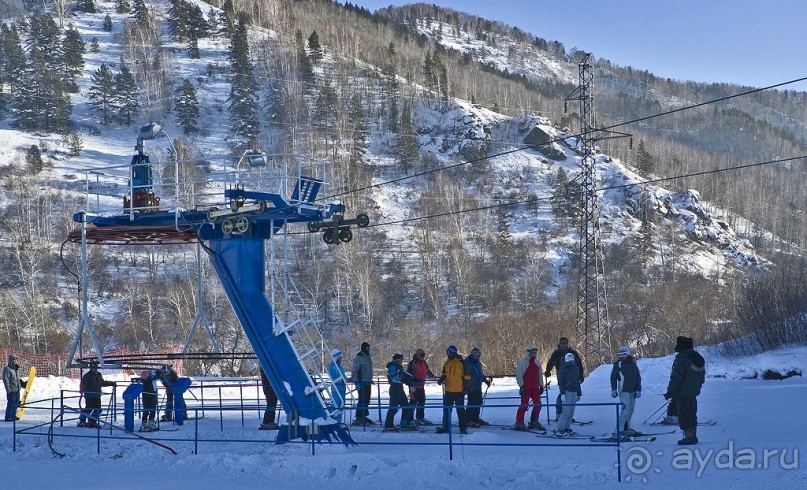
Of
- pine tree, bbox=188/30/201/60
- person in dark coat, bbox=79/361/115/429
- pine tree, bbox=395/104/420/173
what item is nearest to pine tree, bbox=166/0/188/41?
pine tree, bbox=188/30/201/60

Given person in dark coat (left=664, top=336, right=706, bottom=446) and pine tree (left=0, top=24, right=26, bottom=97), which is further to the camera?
pine tree (left=0, top=24, right=26, bottom=97)

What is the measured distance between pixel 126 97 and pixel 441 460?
3457 inches

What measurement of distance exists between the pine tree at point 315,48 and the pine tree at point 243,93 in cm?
1054

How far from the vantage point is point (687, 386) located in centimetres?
1288

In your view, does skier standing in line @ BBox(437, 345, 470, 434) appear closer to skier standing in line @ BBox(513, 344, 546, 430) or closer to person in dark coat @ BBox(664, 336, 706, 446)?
skier standing in line @ BBox(513, 344, 546, 430)

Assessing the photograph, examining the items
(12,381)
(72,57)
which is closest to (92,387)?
(12,381)

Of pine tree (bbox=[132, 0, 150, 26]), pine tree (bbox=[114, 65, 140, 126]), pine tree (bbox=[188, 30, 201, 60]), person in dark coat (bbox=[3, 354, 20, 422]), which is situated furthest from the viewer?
pine tree (bbox=[132, 0, 150, 26])

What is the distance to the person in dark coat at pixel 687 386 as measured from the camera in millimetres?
12867

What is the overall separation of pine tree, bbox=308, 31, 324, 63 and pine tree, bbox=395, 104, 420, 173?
865 inches

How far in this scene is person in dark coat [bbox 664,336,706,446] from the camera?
12.9m

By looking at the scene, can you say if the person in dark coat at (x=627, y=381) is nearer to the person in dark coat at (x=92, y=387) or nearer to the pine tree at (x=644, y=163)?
the person in dark coat at (x=92, y=387)

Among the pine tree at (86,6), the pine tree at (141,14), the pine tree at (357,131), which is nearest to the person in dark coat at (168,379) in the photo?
the pine tree at (357,131)

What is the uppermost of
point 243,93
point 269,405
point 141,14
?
point 141,14

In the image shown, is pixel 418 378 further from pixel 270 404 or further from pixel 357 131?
pixel 357 131
